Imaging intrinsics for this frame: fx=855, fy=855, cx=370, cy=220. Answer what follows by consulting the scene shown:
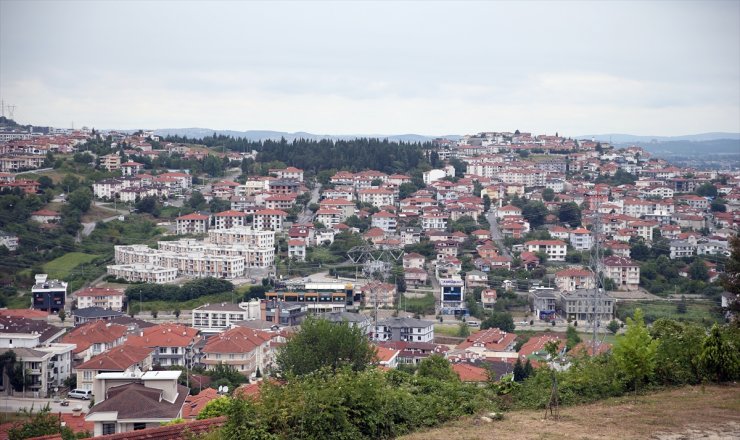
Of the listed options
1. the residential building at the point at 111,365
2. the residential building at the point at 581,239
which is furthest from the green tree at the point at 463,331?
the residential building at the point at 581,239

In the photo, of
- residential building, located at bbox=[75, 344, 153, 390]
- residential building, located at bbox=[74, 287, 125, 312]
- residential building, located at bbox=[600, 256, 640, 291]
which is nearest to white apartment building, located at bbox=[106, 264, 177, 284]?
residential building, located at bbox=[74, 287, 125, 312]

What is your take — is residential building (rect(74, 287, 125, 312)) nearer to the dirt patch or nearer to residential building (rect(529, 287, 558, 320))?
residential building (rect(529, 287, 558, 320))

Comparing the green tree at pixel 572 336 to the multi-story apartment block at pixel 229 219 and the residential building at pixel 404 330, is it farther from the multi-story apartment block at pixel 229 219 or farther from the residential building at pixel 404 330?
the multi-story apartment block at pixel 229 219

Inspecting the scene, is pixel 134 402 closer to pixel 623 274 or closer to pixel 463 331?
pixel 463 331

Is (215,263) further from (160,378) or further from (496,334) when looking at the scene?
(160,378)

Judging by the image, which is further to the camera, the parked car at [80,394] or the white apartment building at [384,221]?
the white apartment building at [384,221]

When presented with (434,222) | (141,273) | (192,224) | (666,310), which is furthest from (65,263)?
(666,310)
